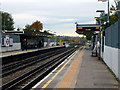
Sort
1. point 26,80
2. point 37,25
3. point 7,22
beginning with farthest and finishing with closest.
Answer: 1. point 37,25
2. point 7,22
3. point 26,80

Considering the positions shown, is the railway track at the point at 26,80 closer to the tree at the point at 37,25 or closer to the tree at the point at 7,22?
the tree at the point at 7,22

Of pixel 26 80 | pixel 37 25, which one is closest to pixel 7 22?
pixel 37 25

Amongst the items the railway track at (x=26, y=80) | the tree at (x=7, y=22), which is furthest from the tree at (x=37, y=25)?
the railway track at (x=26, y=80)

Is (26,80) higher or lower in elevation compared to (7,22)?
lower

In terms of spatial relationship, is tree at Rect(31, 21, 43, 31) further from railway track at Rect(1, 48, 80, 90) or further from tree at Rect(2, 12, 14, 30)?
railway track at Rect(1, 48, 80, 90)

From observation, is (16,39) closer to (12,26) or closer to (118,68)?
(118,68)

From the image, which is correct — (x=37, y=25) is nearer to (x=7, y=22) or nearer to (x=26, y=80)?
(x=7, y=22)

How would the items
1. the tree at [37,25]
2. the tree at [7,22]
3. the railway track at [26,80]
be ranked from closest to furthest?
the railway track at [26,80] < the tree at [7,22] < the tree at [37,25]

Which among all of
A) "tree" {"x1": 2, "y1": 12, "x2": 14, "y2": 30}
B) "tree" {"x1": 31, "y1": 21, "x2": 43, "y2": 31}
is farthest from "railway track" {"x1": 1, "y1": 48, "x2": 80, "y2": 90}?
"tree" {"x1": 31, "y1": 21, "x2": 43, "y2": 31}

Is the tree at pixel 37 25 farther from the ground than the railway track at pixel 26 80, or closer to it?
farther from the ground

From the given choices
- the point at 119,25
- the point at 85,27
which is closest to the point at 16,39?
the point at 85,27

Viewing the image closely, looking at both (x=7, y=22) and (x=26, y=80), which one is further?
(x=7, y=22)

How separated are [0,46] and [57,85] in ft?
74.0

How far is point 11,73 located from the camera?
47.1 ft
